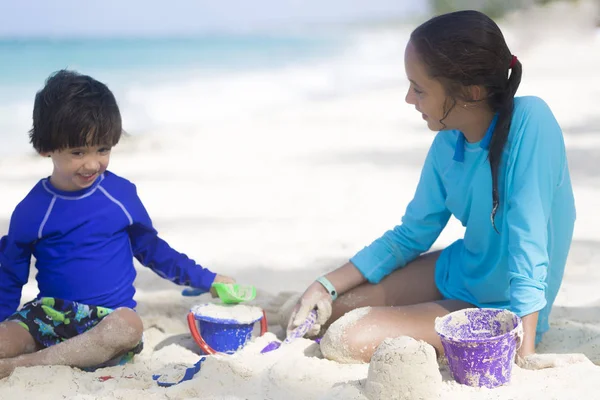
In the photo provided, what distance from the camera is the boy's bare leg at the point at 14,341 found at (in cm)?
233

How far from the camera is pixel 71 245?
97.3 inches

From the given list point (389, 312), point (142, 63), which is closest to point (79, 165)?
point (389, 312)

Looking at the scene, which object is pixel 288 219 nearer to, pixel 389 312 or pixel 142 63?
pixel 389 312

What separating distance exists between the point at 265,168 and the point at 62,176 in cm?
296

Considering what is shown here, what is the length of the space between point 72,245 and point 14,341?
340mm

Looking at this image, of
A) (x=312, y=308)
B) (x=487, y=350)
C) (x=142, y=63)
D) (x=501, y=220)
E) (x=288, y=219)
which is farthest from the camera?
(x=142, y=63)

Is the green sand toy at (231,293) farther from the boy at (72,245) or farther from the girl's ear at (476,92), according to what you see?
the girl's ear at (476,92)

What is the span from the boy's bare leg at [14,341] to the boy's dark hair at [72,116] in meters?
0.56

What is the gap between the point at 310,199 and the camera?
453 cm

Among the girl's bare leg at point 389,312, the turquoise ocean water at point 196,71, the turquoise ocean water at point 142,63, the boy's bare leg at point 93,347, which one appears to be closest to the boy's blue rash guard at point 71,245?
the boy's bare leg at point 93,347

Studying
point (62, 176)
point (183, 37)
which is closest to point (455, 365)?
point (62, 176)

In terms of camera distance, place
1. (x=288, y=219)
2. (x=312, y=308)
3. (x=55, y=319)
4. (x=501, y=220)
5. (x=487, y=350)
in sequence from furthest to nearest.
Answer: (x=288, y=219) < (x=312, y=308) < (x=55, y=319) < (x=501, y=220) < (x=487, y=350)

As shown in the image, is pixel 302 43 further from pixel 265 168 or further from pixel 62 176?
pixel 62 176

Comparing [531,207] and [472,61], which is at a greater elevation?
[472,61]
